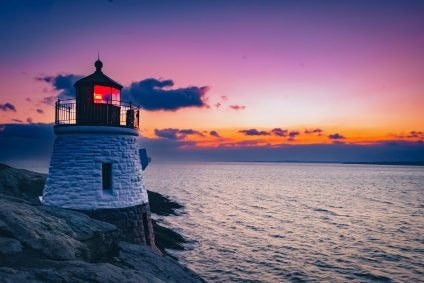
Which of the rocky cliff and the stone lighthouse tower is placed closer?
the rocky cliff

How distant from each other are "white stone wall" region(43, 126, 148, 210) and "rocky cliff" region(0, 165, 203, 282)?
9.61ft

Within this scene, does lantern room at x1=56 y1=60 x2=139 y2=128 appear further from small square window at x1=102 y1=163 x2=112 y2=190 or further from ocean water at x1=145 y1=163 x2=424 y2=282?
ocean water at x1=145 y1=163 x2=424 y2=282

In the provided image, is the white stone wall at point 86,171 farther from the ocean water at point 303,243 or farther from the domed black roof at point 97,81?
the ocean water at point 303,243

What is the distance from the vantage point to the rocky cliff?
686cm

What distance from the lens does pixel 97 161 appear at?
1455 cm

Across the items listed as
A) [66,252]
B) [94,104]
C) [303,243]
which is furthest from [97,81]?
[303,243]

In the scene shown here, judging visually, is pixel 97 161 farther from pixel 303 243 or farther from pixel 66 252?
pixel 303 243

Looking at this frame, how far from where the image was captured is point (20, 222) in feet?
27.3

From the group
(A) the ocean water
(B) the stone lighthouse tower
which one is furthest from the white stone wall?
(A) the ocean water

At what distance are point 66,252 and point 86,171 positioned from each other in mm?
6619

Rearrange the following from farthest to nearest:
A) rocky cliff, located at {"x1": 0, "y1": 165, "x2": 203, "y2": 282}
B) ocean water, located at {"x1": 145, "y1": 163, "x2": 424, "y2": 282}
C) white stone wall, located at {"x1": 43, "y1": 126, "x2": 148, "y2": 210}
→ ocean water, located at {"x1": 145, "y1": 163, "x2": 424, "y2": 282}, white stone wall, located at {"x1": 43, "y1": 126, "x2": 148, "y2": 210}, rocky cliff, located at {"x1": 0, "y1": 165, "x2": 203, "y2": 282}

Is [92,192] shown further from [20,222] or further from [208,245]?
[208,245]

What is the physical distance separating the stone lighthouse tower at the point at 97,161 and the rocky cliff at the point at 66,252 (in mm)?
2973

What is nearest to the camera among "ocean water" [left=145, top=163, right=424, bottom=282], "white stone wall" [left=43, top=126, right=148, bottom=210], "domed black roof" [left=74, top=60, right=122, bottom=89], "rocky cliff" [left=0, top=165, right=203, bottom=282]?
"rocky cliff" [left=0, top=165, right=203, bottom=282]
